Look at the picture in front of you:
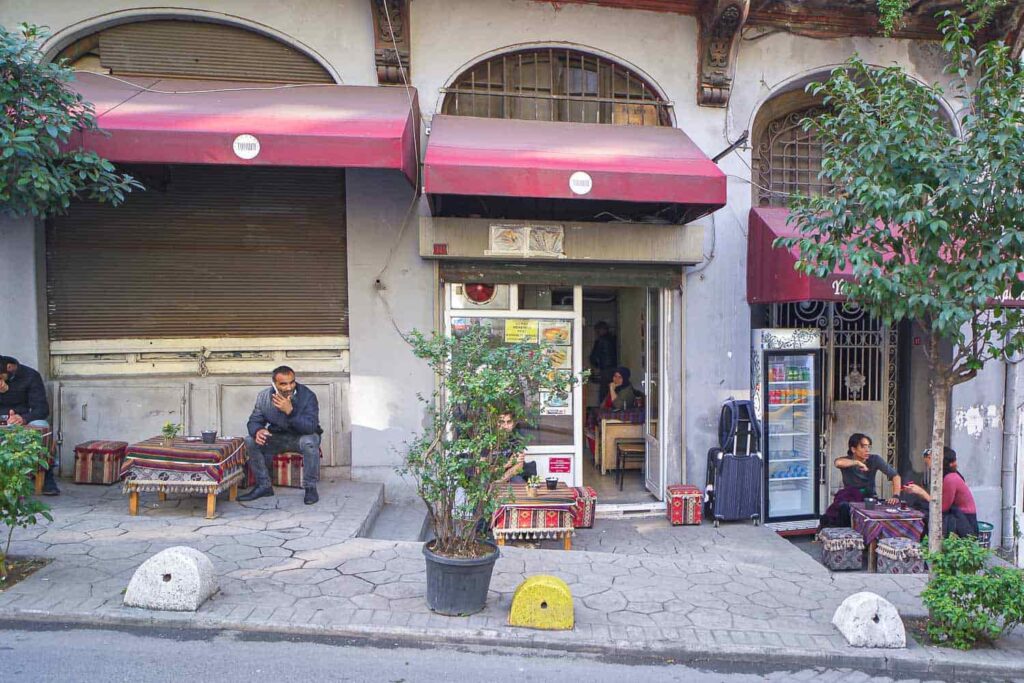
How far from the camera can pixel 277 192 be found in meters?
8.09

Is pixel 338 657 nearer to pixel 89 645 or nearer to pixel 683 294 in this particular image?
pixel 89 645

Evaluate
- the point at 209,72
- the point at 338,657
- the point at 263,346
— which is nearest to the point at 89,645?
the point at 338,657

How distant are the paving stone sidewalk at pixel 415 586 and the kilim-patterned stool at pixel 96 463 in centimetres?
15

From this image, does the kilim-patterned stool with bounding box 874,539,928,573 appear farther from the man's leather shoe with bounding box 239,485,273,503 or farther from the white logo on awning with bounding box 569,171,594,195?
the man's leather shoe with bounding box 239,485,273,503

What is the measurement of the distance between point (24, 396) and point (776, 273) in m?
8.70

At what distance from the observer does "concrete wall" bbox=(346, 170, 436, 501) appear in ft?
26.4

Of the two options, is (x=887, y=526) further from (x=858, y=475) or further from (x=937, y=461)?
(x=937, y=461)

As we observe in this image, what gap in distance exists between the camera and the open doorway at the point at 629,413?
8.96m

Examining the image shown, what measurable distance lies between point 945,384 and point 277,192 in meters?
7.37

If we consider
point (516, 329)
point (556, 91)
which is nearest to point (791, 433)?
point (516, 329)

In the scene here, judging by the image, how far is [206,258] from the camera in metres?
8.04

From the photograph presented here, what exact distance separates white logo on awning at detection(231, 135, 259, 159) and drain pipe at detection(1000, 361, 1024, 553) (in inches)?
397

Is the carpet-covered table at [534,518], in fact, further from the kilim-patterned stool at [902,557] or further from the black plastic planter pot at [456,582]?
the kilim-patterned stool at [902,557]

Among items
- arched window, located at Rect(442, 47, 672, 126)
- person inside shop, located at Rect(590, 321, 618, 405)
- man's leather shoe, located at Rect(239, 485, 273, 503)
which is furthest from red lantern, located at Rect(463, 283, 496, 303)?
person inside shop, located at Rect(590, 321, 618, 405)
